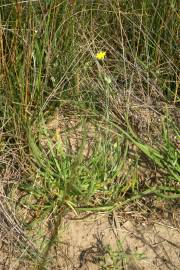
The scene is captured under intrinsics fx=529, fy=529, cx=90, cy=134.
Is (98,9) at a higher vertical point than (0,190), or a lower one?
higher

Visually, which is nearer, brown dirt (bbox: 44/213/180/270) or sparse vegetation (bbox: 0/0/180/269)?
brown dirt (bbox: 44/213/180/270)

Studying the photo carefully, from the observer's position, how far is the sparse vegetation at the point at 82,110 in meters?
2.00

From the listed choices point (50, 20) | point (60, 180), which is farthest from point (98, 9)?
point (60, 180)

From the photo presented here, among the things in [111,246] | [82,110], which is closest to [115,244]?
[111,246]

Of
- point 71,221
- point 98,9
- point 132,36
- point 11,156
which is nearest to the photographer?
point 71,221

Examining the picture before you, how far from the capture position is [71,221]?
1.98m

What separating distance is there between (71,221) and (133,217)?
9.3 inches

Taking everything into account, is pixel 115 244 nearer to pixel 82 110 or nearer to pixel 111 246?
pixel 111 246

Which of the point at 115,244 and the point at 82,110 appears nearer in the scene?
the point at 115,244

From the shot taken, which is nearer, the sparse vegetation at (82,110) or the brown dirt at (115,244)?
the brown dirt at (115,244)

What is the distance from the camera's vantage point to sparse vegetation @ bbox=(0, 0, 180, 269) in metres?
2.00

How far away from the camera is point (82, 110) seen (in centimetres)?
226

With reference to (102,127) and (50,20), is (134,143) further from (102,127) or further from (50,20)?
(50,20)

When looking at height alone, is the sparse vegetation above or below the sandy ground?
above
